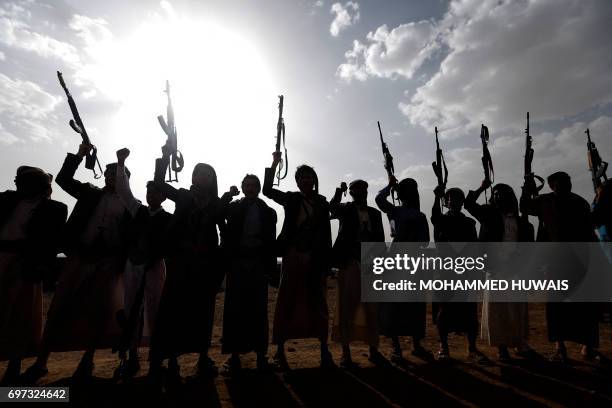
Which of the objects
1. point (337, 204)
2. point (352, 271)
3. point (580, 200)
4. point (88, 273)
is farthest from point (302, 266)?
point (580, 200)

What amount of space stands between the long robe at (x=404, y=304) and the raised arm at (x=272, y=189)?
5.20 feet

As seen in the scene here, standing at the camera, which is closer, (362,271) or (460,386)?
(460,386)

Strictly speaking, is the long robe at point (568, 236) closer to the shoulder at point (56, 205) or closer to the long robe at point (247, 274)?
the long robe at point (247, 274)

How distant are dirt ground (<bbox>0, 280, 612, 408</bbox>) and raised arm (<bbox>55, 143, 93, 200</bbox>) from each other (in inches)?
86.4

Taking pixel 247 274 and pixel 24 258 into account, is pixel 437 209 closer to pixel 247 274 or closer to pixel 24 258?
pixel 247 274

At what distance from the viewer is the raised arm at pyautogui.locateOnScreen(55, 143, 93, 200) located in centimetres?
406

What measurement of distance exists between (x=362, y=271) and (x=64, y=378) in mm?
3880

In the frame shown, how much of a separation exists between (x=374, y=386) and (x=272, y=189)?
2.67 m

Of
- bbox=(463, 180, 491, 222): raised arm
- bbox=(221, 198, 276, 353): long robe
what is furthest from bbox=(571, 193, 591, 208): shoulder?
bbox=(221, 198, 276, 353): long robe

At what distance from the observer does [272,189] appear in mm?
4617

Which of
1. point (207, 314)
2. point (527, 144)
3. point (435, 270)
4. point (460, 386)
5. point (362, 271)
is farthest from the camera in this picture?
point (527, 144)

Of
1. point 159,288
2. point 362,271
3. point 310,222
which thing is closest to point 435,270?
point 362,271

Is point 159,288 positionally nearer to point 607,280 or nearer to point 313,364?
point 313,364

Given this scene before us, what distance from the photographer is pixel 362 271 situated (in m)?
4.81
